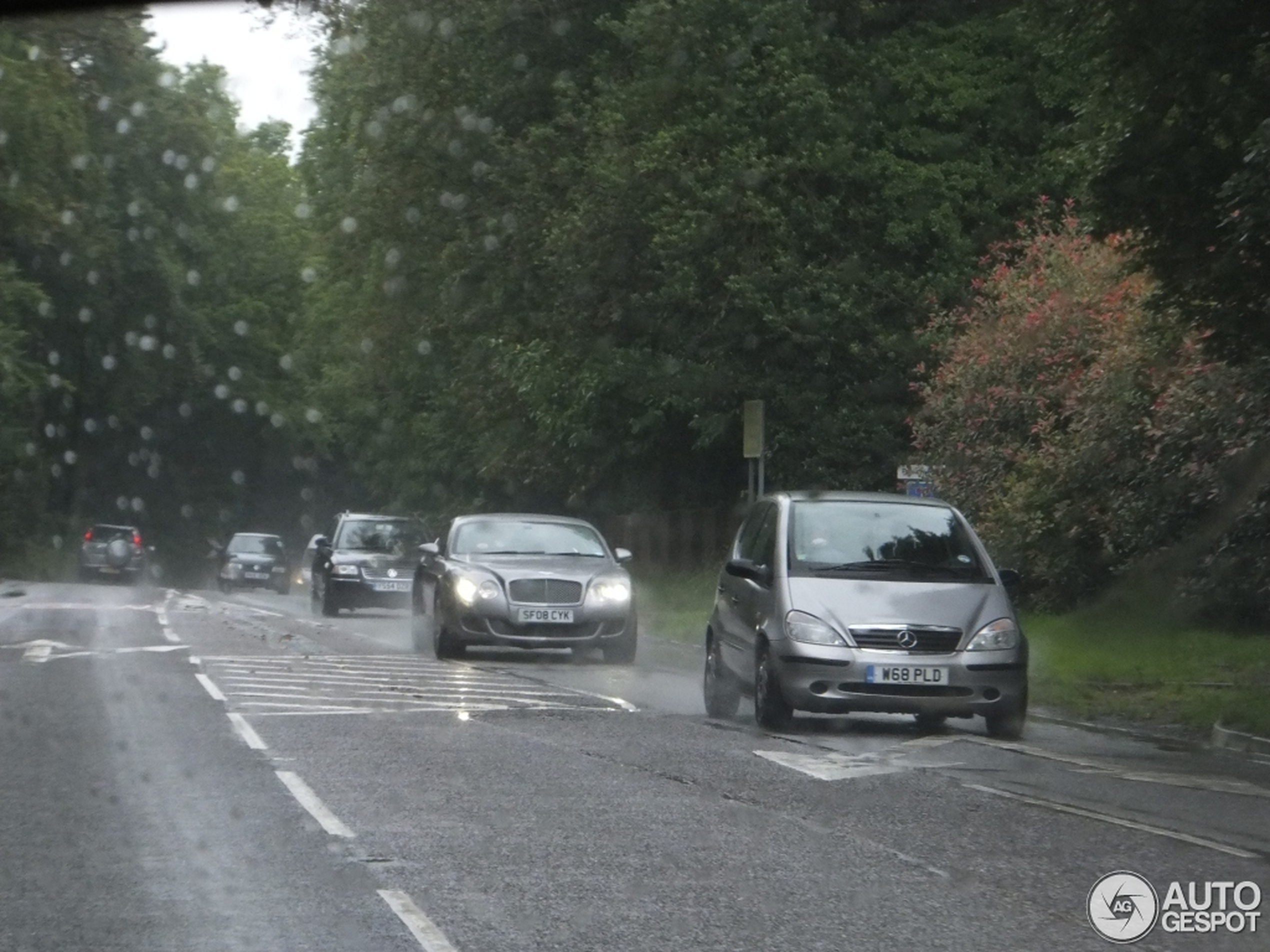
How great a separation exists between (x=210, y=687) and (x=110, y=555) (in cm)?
4604

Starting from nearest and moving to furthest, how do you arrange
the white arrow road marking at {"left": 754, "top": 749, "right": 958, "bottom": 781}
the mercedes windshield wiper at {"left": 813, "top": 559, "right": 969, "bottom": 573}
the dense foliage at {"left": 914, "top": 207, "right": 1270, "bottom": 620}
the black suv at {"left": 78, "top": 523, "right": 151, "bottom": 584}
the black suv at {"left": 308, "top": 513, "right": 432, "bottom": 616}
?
the white arrow road marking at {"left": 754, "top": 749, "right": 958, "bottom": 781}, the mercedes windshield wiper at {"left": 813, "top": 559, "right": 969, "bottom": 573}, the dense foliage at {"left": 914, "top": 207, "right": 1270, "bottom": 620}, the black suv at {"left": 308, "top": 513, "right": 432, "bottom": 616}, the black suv at {"left": 78, "top": 523, "right": 151, "bottom": 584}

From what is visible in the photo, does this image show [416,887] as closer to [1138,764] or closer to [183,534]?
[1138,764]

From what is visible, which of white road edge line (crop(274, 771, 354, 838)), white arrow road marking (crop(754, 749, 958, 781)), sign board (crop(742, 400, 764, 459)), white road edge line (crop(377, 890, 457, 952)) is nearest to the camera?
white road edge line (crop(377, 890, 457, 952))

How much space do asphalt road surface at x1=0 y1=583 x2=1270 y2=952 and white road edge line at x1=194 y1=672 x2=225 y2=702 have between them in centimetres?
11

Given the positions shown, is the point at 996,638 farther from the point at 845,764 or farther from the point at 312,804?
the point at 312,804

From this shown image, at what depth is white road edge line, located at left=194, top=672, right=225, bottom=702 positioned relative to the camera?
55.1ft

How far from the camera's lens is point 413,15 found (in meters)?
37.2

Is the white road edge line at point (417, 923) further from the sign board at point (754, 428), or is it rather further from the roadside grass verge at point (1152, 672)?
the sign board at point (754, 428)

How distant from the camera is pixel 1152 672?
61.0 ft

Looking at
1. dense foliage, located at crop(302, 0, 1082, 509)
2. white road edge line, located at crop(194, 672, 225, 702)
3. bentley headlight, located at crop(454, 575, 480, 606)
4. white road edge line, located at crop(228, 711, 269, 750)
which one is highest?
dense foliage, located at crop(302, 0, 1082, 509)

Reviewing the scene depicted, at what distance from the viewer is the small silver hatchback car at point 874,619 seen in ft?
45.8

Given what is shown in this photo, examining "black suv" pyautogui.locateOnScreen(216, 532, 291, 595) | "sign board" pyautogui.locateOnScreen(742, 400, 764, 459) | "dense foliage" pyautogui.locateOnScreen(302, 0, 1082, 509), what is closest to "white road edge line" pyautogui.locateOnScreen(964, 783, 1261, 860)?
"sign board" pyautogui.locateOnScreen(742, 400, 764, 459)

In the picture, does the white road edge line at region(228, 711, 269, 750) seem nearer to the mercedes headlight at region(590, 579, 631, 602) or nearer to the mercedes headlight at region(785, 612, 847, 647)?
the mercedes headlight at region(785, 612, 847, 647)

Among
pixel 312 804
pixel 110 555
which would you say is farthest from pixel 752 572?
pixel 110 555
